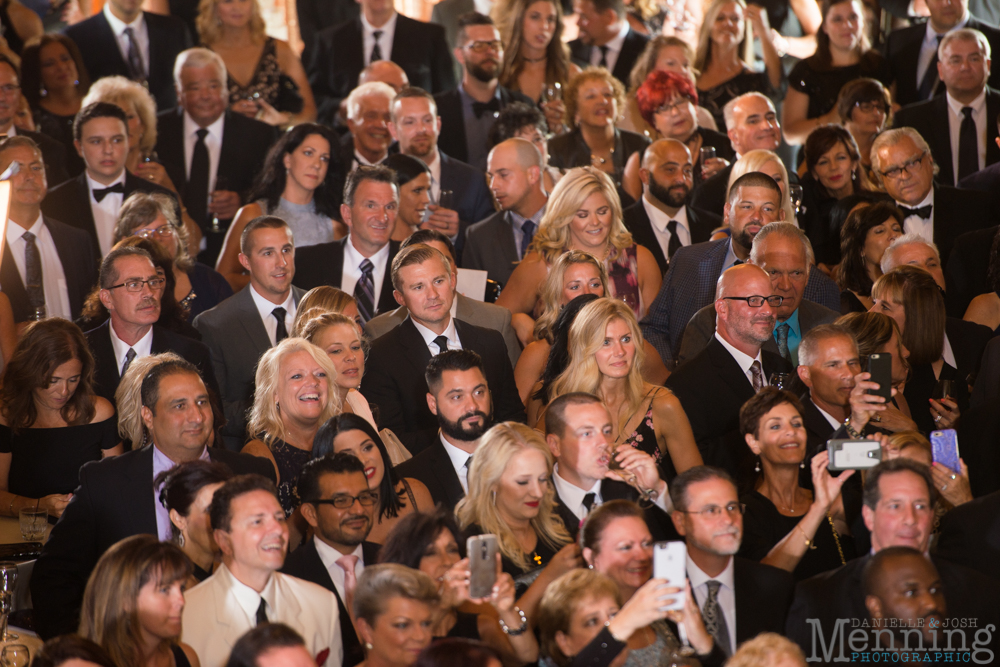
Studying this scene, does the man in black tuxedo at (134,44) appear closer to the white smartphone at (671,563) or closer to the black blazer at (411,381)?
the black blazer at (411,381)

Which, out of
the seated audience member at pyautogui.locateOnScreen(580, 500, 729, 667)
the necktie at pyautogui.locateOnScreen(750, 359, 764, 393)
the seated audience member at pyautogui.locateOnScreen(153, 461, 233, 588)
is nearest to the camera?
the seated audience member at pyautogui.locateOnScreen(580, 500, 729, 667)

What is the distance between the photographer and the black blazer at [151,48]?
28.6 feet

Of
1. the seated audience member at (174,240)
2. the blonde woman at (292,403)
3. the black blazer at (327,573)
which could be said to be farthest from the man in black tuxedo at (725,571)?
the seated audience member at (174,240)

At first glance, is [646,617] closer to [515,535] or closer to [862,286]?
[515,535]

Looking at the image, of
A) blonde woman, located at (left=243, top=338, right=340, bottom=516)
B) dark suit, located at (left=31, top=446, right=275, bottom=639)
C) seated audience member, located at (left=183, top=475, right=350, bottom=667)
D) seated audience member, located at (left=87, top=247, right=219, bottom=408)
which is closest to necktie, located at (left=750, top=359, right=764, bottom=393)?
blonde woman, located at (left=243, top=338, right=340, bottom=516)

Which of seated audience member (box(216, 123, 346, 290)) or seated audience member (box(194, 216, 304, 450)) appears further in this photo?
seated audience member (box(216, 123, 346, 290))

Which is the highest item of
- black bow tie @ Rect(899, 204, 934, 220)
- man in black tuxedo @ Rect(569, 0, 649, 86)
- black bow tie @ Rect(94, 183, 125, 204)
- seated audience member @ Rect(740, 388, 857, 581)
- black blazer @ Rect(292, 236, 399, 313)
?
man in black tuxedo @ Rect(569, 0, 649, 86)

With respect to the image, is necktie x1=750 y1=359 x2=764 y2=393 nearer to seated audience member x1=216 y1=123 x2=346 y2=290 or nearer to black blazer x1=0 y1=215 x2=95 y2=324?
seated audience member x1=216 y1=123 x2=346 y2=290

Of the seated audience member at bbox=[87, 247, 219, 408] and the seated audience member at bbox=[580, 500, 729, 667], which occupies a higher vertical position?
the seated audience member at bbox=[87, 247, 219, 408]

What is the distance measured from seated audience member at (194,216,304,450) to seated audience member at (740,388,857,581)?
2.46 metres

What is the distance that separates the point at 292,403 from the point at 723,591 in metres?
1.97

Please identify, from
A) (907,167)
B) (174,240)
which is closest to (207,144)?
(174,240)

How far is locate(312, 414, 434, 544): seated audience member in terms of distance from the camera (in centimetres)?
481

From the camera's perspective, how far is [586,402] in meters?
4.88
